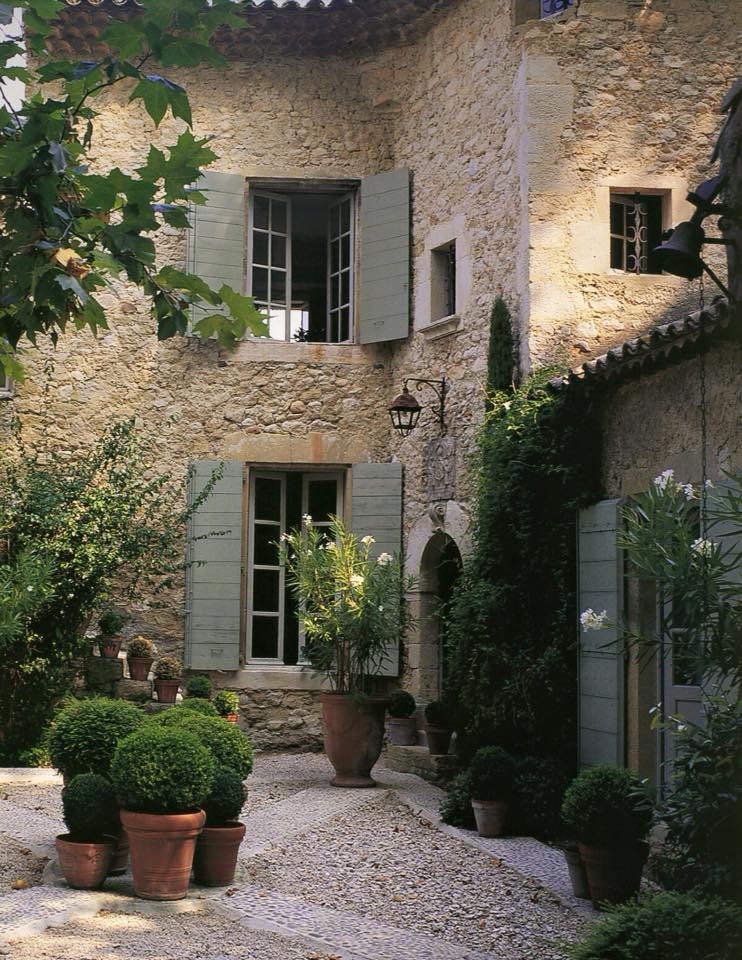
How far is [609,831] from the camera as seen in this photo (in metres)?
5.75

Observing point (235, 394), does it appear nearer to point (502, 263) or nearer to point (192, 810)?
point (502, 263)

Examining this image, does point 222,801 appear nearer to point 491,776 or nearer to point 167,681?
point 491,776

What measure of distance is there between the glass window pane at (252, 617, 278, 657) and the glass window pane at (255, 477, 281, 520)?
924 millimetres

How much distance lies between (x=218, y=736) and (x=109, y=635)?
462cm

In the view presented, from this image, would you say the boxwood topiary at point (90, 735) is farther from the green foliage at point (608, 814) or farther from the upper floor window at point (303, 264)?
the upper floor window at point (303, 264)

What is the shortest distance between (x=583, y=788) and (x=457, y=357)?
208 inches

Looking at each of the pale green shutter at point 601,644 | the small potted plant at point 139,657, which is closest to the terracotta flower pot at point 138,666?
the small potted plant at point 139,657

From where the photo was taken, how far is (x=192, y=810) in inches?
229

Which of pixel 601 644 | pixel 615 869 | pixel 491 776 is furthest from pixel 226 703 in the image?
pixel 615 869

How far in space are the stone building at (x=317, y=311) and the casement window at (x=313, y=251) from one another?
0.02 metres

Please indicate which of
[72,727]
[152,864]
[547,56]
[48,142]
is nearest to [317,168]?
[547,56]

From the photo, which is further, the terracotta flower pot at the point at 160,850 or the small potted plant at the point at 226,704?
the small potted plant at the point at 226,704

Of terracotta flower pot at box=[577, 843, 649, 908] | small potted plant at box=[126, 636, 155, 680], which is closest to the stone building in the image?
small potted plant at box=[126, 636, 155, 680]

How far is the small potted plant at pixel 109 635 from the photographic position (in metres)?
10.8
